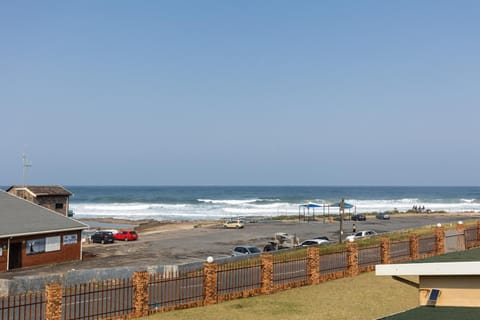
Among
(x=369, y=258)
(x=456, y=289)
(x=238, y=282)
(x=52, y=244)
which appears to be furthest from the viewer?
(x=52, y=244)

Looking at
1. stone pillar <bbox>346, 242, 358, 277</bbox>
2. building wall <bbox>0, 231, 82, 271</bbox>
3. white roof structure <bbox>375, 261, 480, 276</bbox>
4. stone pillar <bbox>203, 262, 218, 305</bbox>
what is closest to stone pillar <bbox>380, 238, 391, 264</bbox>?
stone pillar <bbox>346, 242, 358, 277</bbox>

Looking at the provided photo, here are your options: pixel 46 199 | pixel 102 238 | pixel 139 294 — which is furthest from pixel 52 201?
pixel 139 294

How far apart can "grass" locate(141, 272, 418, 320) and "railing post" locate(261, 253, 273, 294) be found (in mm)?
429

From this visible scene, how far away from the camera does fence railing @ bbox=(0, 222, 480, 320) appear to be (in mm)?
18969

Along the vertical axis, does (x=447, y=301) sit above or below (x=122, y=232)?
above

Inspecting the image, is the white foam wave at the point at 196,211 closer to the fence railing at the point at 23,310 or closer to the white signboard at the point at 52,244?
the white signboard at the point at 52,244

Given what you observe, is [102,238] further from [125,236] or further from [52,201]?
[52,201]

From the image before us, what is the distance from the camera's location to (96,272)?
1123 inches

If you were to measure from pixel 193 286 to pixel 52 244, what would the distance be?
21.0 metres

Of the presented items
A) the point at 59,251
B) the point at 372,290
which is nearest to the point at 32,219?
the point at 59,251

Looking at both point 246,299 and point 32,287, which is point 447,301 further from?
point 32,287

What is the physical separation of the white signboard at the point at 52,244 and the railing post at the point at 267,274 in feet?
72.5

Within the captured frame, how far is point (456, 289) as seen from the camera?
10070mm

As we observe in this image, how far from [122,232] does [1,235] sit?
25.0m
